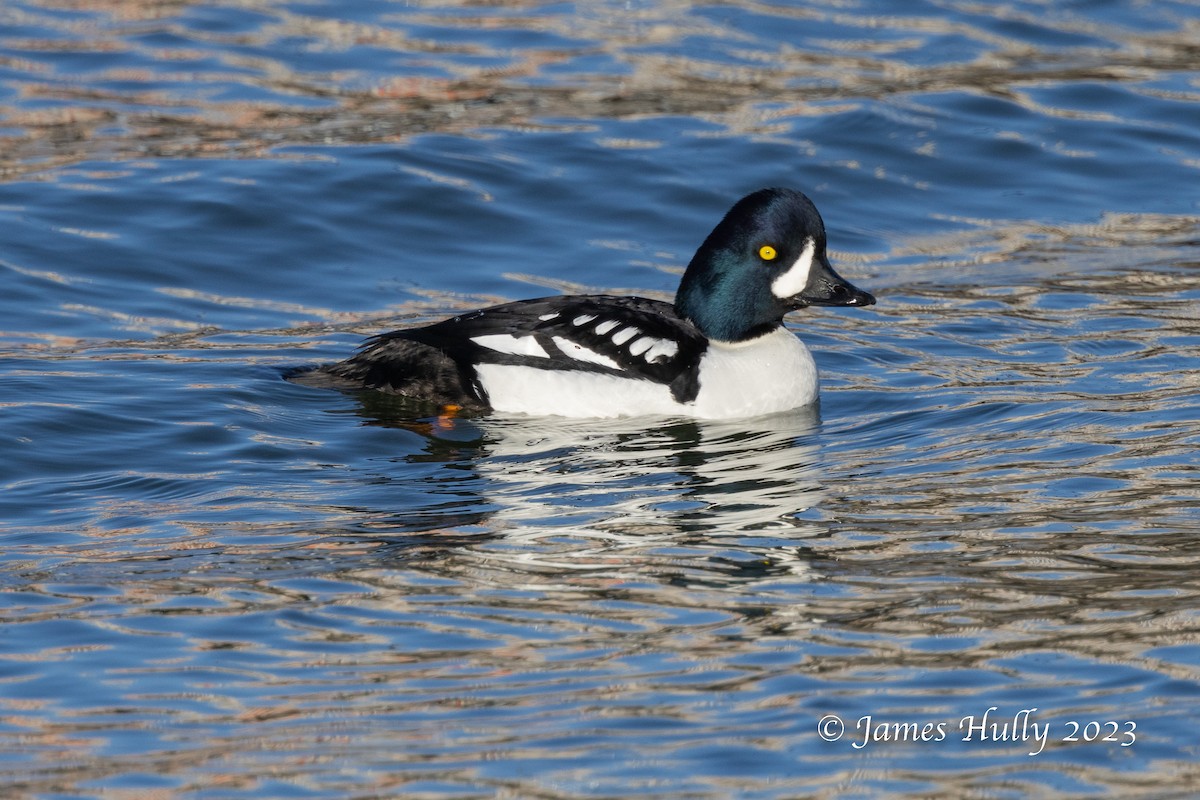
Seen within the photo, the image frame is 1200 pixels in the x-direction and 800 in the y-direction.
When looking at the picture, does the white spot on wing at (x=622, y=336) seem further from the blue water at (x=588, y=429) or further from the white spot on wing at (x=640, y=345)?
the blue water at (x=588, y=429)

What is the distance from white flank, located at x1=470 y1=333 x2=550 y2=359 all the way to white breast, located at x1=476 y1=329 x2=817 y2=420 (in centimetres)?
9

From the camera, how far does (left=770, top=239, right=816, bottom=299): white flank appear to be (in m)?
9.80

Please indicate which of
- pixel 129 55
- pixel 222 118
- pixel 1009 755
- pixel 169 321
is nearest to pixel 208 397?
pixel 169 321

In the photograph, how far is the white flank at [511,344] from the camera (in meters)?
9.66

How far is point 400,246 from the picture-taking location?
13453 mm

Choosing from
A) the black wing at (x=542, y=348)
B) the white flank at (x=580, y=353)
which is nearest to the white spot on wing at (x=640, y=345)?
the black wing at (x=542, y=348)

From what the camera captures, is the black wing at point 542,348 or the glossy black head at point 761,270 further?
the glossy black head at point 761,270

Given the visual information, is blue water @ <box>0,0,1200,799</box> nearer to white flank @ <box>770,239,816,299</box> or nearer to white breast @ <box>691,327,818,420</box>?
white breast @ <box>691,327,818,420</box>

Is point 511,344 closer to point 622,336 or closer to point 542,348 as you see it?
point 542,348

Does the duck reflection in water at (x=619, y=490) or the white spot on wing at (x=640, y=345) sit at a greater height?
the white spot on wing at (x=640, y=345)

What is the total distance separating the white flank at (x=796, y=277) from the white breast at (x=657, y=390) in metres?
0.37

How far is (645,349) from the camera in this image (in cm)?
962

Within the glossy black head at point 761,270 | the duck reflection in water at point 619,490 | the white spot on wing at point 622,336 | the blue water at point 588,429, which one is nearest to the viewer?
the blue water at point 588,429

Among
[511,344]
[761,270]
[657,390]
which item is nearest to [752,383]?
[657,390]
